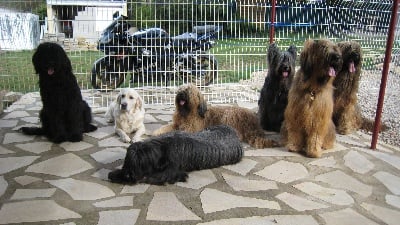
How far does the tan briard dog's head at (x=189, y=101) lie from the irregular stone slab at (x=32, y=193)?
167cm

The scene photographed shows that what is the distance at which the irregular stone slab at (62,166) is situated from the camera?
3484mm

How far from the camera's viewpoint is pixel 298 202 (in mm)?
3045

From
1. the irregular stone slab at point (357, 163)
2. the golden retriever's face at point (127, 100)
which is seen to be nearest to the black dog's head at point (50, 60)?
the golden retriever's face at point (127, 100)

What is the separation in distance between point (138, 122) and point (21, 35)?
2775mm

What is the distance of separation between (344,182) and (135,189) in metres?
1.92

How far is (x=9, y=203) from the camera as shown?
2.89 metres

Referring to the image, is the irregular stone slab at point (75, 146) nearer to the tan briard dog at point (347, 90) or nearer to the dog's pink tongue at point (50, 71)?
the dog's pink tongue at point (50, 71)

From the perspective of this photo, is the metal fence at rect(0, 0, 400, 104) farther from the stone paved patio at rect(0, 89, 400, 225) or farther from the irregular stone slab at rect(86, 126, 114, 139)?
the stone paved patio at rect(0, 89, 400, 225)

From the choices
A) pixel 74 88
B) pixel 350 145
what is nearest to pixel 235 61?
pixel 350 145

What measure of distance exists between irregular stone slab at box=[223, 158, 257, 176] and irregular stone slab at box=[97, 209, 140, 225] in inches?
45.8

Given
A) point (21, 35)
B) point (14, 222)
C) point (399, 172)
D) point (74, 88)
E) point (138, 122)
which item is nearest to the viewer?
point (14, 222)

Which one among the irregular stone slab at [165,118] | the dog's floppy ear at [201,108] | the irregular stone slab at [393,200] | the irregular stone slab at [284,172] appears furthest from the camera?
the irregular stone slab at [165,118]

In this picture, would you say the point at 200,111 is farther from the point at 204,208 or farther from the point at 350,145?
the point at 350,145

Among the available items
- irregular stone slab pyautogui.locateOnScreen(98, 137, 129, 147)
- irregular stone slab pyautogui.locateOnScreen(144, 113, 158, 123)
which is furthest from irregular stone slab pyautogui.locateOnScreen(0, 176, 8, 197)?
irregular stone slab pyautogui.locateOnScreen(144, 113, 158, 123)
